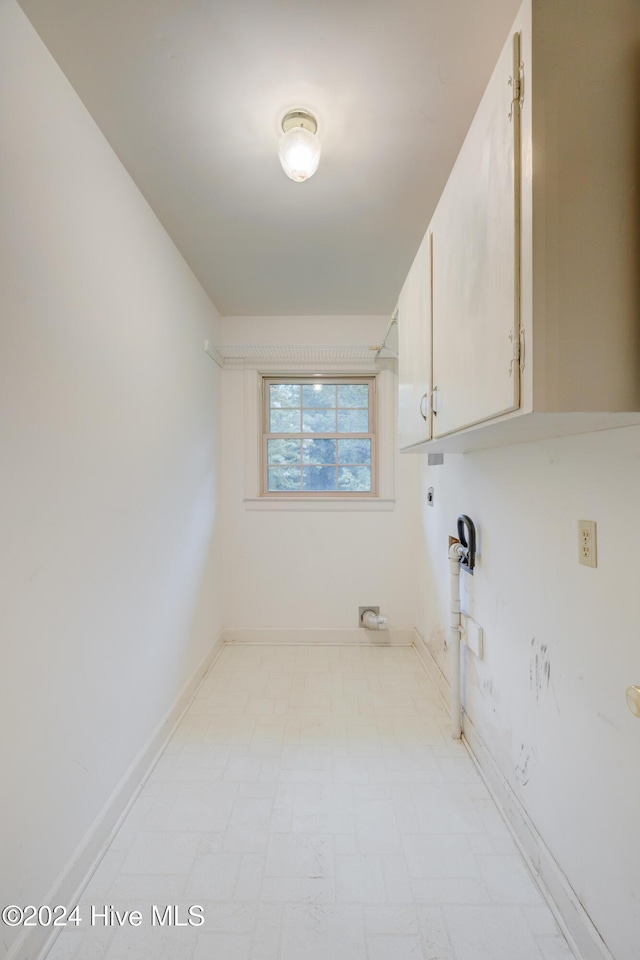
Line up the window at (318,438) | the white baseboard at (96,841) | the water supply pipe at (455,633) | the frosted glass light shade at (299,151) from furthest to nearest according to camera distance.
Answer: the window at (318,438) < the water supply pipe at (455,633) < the frosted glass light shade at (299,151) < the white baseboard at (96,841)

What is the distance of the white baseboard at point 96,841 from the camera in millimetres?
971

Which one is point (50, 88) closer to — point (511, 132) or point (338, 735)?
point (511, 132)

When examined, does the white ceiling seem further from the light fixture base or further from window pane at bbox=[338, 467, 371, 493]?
window pane at bbox=[338, 467, 371, 493]

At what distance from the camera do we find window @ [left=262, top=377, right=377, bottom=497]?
2.95 metres

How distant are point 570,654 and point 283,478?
2182mm

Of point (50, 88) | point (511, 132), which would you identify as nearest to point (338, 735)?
point (511, 132)

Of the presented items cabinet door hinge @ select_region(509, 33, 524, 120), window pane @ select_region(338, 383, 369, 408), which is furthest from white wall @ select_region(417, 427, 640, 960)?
window pane @ select_region(338, 383, 369, 408)

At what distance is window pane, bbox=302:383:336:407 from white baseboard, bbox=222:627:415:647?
165 cm

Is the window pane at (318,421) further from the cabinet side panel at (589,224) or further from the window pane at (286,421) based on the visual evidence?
the cabinet side panel at (589,224)

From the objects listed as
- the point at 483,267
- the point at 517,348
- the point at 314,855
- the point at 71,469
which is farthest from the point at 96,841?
the point at 483,267

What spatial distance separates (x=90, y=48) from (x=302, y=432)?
211cm

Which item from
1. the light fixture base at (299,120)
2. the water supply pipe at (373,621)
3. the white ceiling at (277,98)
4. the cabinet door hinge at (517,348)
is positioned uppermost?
the white ceiling at (277,98)

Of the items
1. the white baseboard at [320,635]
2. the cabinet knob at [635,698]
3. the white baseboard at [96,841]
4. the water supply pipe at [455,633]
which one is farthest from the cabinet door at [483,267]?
the white baseboard at [320,635]

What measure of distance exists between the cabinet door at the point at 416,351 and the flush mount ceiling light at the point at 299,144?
0.45 m
